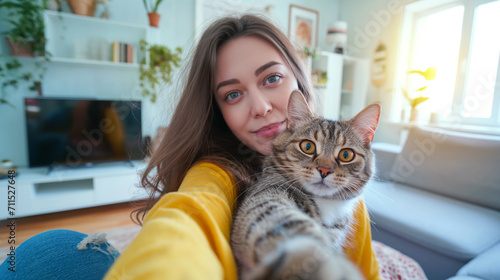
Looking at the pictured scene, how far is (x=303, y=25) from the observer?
409cm

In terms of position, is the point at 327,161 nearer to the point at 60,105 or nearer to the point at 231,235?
the point at 231,235

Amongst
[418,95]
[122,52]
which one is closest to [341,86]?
[418,95]

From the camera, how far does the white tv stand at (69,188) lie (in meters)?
2.29

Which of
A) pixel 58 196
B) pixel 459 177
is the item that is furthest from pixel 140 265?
pixel 58 196

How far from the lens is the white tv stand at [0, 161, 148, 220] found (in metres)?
2.29

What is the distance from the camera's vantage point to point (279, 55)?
36.5 inches

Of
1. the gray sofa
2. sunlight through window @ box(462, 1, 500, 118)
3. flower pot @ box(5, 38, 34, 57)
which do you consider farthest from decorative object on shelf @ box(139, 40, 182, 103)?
sunlight through window @ box(462, 1, 500, 118)

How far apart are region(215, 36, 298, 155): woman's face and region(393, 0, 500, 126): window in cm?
237

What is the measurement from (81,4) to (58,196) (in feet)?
6.71

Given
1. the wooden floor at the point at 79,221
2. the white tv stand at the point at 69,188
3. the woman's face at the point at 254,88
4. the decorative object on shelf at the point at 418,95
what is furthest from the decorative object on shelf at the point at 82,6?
the decorative object on shelf at the point at 418,95

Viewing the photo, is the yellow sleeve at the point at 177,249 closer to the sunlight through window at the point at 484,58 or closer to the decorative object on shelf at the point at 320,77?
the sunlight through window at the point at 484,58

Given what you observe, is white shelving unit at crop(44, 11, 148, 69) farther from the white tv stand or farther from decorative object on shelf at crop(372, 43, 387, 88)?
decorative object on shelf at crop(372, 43, 387, 88)

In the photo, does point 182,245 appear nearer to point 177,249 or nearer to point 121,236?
point 177,249

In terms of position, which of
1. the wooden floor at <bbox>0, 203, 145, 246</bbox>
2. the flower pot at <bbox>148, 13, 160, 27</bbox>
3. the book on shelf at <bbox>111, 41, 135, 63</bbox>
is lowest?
the wooden floor at <bbox>0, 203, 145, 246</bbox>
